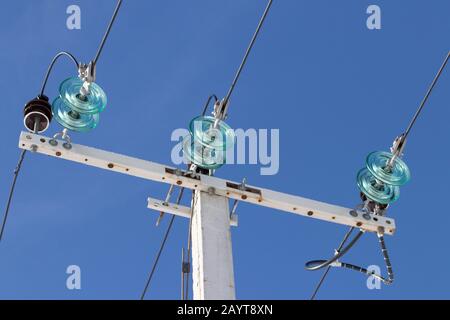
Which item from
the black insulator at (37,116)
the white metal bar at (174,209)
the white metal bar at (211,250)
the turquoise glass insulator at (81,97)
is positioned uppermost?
the turquoise glass insulator at (81,97)

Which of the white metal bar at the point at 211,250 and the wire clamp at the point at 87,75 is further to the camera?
the wire clamp at the point at 87,75

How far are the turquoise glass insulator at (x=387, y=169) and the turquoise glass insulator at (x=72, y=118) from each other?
9.95 ft

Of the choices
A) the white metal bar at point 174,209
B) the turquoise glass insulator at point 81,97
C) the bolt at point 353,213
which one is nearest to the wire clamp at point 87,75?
the turquoise glass insulator at point 81,97

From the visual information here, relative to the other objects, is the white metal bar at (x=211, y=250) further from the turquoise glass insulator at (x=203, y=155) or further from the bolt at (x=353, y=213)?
the bolt at (x=353, y=213)

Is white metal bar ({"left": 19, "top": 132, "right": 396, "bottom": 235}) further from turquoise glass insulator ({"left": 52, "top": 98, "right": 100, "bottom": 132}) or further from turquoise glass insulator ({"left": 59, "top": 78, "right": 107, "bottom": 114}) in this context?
turquoise glass insulator ({"left": 59, "top": 78, "right": 107, "bottom": 114})

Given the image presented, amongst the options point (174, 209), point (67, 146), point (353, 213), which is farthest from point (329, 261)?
point (67, 146)

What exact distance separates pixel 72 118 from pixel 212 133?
1445mm

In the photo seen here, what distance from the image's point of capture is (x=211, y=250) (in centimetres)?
1285

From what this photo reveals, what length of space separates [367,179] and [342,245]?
2.55ft

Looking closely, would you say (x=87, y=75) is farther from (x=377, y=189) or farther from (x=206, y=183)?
(x=377, y=189)

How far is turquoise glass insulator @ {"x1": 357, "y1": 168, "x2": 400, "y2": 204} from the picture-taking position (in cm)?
1427

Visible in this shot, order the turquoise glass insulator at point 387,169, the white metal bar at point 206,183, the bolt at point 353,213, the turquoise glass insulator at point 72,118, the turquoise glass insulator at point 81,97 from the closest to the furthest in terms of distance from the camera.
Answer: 1. the white metal bar at point 206,183
2. the turquoise glass insulator at point 72,118
3. the turquoise glass insulator at point 81,97
4. the bolt at point 353,213
5. the turquoise glass insulator at point 387,169

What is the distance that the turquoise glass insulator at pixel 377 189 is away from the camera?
14.3m

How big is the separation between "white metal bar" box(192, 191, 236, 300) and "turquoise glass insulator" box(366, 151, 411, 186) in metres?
1.91
